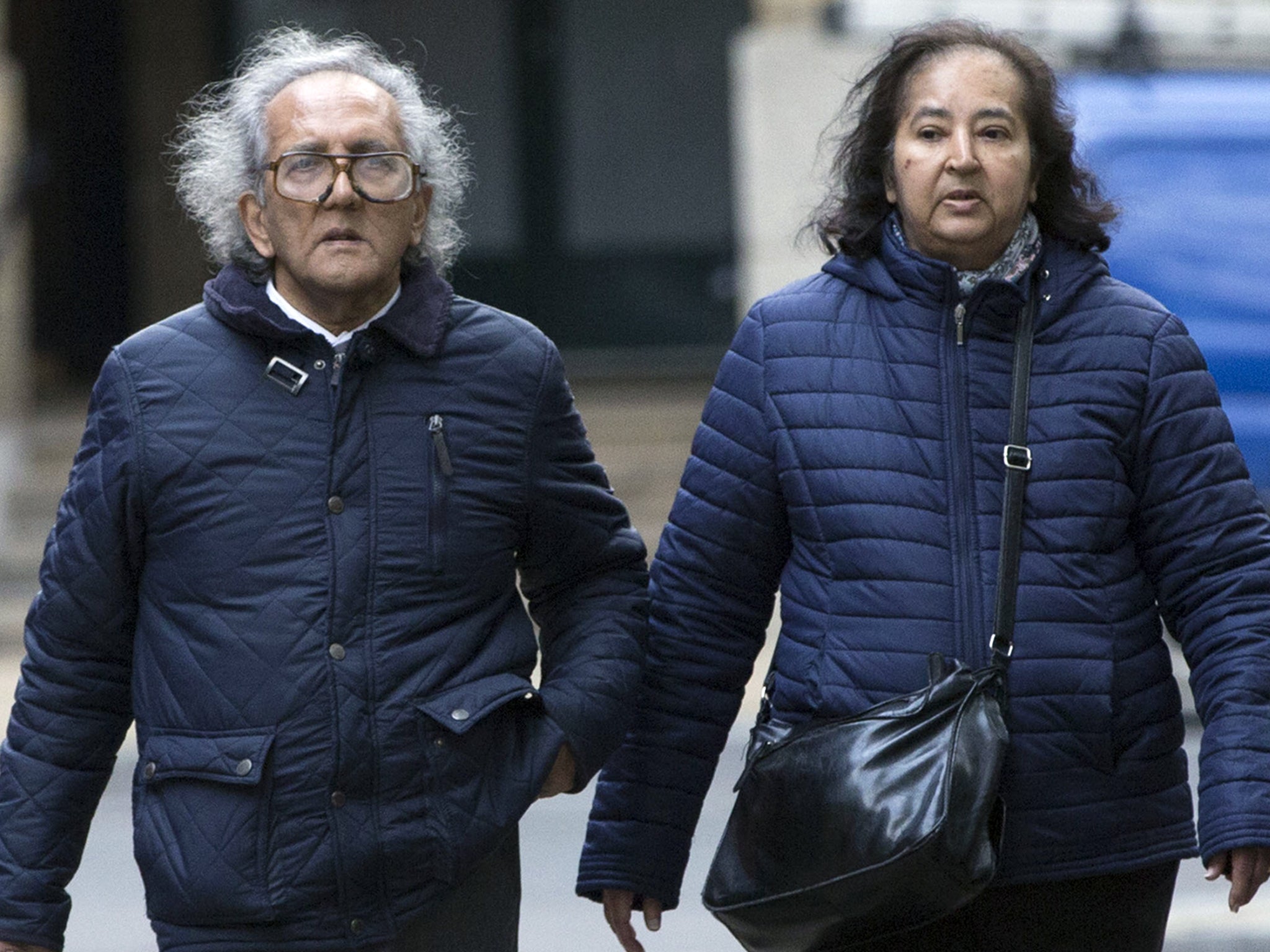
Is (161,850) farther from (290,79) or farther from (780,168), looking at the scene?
(780,168)

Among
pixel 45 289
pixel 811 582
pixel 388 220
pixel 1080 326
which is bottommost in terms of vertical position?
pixel 45 289

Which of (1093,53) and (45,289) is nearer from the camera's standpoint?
(1093,53)

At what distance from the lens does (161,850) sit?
3.01 meters

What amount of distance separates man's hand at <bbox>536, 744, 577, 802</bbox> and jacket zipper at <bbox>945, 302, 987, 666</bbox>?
57cm

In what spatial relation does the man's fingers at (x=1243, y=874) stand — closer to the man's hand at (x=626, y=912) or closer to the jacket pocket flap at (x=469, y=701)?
the man's hand at (x=626, y=912)

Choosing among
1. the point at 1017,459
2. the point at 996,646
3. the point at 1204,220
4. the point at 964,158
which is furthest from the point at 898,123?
the point at 1204,220

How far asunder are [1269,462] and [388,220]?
5383 millimetres

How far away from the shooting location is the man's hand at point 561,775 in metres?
3.19

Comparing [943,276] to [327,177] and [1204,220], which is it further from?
[1204,220]

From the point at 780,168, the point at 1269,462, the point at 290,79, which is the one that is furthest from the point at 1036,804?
the point at 780,168

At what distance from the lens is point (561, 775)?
3.22m

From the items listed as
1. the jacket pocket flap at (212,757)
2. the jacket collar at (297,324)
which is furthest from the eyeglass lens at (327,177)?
the jacket pocket flap at (212,757)

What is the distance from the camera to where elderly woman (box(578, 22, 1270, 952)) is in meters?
3.06

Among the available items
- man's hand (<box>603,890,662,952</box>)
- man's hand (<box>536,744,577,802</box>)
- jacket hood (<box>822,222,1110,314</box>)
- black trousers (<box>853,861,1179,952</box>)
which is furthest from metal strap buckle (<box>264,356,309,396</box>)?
black trousers (<box>853,861,1179,952</box>)
